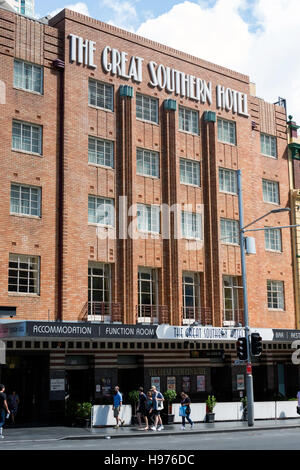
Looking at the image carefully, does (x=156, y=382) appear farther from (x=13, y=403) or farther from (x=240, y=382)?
(x=13, y=403)

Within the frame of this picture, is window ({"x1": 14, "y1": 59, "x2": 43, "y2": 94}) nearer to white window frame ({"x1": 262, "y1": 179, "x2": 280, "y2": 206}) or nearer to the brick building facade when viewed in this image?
the brick building facade

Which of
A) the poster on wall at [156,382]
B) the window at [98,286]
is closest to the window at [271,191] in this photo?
the window at [98,286]

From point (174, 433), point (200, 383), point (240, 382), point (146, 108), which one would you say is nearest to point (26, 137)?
point (146, 108)

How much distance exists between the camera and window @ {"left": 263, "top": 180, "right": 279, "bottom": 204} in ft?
128

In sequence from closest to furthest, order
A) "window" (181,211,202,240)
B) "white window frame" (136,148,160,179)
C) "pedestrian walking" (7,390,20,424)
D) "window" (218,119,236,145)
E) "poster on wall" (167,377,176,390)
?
"pedestrian walking" (7,390,20,424) → "poster on wall" (167,377,176,390) → "white window frame" (136,148,160,179) → "window" (181,211,202,240) → "window" (218,119,236,145)

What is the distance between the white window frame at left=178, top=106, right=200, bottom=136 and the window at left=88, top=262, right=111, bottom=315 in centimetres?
970

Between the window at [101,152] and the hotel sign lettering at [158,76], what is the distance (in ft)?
11.9

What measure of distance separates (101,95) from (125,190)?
500 centimetres

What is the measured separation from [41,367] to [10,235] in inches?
235

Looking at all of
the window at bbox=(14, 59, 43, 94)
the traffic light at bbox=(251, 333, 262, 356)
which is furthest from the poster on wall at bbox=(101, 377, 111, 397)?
the window at bbox=(14, 59, 43, 94)

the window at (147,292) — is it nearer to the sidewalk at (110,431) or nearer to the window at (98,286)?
the window at (98,286)

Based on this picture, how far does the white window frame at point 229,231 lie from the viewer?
35.5 m

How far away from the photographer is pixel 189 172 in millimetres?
34875
